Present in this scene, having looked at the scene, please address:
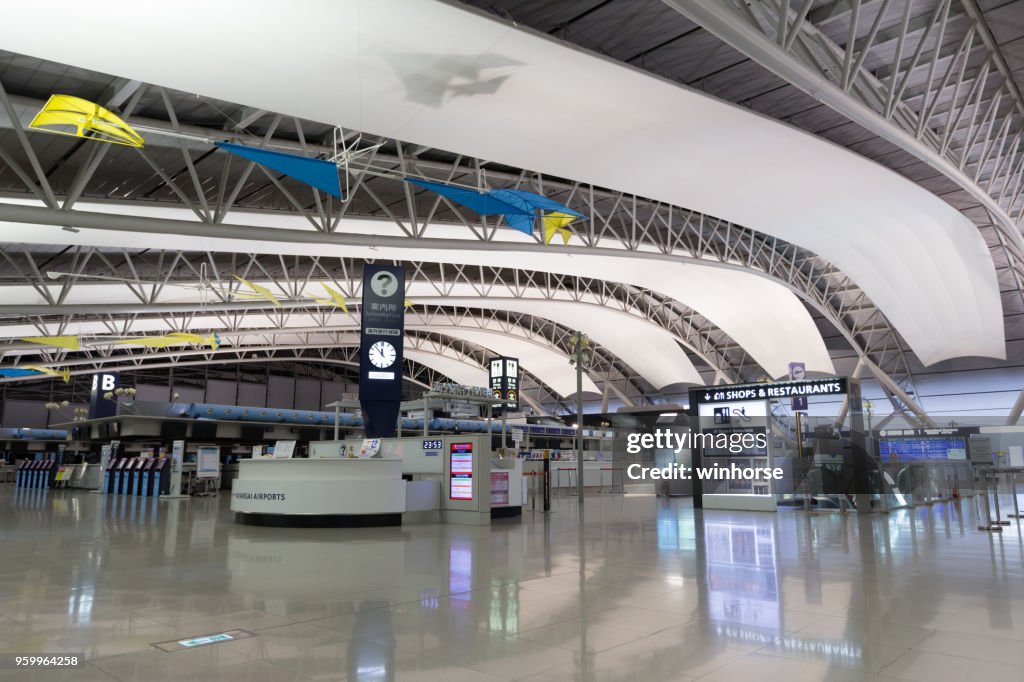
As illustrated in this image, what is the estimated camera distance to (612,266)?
30.3 metres

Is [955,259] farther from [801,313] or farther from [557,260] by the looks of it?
[557,260]

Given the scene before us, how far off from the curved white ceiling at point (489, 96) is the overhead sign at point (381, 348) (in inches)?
182

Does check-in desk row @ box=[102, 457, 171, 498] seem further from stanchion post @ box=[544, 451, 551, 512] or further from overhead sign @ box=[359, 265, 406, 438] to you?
stanchion post @ box=[544, 451, 551, 512]

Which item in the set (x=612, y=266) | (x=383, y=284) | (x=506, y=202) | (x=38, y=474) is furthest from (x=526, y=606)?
(x=38, y=474)

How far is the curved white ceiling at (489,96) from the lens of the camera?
426 inches

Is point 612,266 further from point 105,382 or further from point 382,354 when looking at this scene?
point 105,382

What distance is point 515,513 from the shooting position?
49.7 ft

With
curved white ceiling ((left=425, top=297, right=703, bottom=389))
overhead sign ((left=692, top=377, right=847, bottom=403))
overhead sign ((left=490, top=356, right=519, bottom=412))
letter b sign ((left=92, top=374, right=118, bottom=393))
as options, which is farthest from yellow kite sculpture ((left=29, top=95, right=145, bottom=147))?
curved white ceiling ((left=425, top=297, right=703, bottom=389))

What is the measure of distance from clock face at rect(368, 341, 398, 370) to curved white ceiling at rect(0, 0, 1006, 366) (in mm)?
5589

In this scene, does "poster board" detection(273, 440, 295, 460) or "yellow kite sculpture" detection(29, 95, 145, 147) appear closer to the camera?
"yellow kite sculpture" detection(29, 95, 145, 147)

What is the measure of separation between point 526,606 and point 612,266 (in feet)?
84.5

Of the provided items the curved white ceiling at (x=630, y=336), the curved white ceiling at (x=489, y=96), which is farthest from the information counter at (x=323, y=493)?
the curved white ceiling at (x=630, y=336)

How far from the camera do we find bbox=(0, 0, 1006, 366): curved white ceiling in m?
10.8

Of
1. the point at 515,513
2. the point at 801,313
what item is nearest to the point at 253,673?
the point at 515,513
